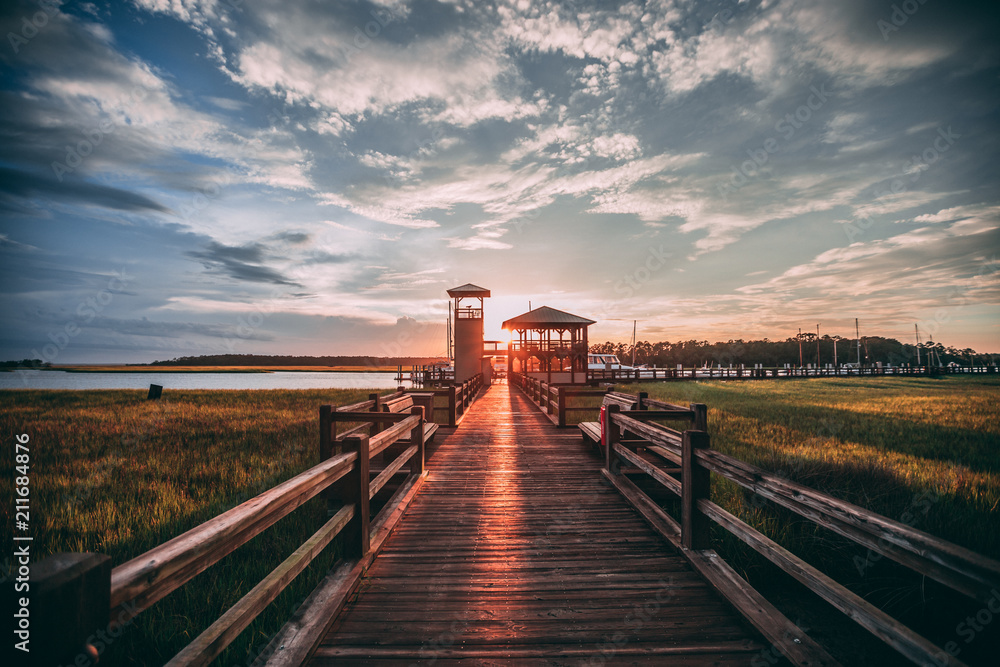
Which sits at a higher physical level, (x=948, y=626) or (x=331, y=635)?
(x=331, y=635)

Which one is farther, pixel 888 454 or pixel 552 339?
pixel 552 339

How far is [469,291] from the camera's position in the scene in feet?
87.9

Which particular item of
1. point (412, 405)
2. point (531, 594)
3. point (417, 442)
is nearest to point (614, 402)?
point (417, 442)

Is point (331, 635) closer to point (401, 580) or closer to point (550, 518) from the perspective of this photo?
point (401, 580)

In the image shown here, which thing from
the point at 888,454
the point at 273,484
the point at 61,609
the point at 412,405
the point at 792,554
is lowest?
the point at 273,484

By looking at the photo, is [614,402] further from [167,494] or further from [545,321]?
[545,321]

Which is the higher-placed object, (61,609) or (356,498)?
(61,609)

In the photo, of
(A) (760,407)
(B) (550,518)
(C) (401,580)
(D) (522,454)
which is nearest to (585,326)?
(A) (760,407)

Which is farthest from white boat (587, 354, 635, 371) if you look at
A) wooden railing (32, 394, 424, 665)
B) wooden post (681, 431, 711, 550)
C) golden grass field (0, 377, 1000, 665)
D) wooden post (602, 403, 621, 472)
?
wooden railing (32, 394, 424, 665)

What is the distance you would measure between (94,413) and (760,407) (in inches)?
1010

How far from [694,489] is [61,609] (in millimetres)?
4020

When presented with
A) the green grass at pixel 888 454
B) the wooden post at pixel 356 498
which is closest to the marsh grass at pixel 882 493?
the green grass at pixel 888 454

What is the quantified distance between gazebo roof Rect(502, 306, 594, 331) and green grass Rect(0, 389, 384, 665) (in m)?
15.6

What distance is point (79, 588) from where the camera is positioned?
1195 millimetres
